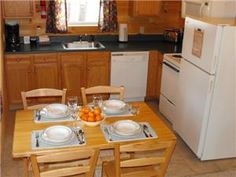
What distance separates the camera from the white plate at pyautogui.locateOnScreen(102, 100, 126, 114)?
2.68 meters

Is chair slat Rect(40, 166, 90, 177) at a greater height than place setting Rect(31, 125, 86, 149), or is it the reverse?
place setting Rect(31, 125, 86, 149)

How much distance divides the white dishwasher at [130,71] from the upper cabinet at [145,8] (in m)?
0.67

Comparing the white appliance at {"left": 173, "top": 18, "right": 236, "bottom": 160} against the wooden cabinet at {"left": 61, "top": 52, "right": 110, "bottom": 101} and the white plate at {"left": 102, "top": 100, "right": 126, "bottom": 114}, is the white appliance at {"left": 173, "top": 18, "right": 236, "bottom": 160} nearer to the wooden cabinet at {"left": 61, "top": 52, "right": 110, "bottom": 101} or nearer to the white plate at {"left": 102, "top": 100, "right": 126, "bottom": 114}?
the white plate at {"left": 102, "top": 100, "right": 126, "bottom": 114}

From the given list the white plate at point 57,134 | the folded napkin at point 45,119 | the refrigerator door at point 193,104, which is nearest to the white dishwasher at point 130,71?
the refrigerator door at point 193,104

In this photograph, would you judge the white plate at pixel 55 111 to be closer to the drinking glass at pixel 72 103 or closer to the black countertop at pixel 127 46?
the drinking glass at pixel 72 103

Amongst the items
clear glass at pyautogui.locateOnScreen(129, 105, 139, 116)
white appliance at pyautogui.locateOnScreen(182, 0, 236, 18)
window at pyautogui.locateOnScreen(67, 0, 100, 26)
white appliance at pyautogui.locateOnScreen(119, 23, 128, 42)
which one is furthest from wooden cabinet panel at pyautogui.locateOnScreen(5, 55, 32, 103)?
white appliance at pyautogui.locateOnScreen(182, 0, 236, 18)

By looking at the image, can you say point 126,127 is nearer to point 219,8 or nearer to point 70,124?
point 70,124

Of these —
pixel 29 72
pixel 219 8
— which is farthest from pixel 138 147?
pixel 29 72

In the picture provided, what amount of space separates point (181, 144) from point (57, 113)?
69.9 inches

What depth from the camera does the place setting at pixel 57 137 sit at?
2.16m

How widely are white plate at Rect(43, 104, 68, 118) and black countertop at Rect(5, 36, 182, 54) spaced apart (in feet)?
5.75

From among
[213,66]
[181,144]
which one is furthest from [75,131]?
[181,144]

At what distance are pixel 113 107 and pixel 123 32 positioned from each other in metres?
2.40

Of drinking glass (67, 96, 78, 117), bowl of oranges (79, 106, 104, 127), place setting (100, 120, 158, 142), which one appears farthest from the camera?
drinking glass (67, 96, 78, 117)
